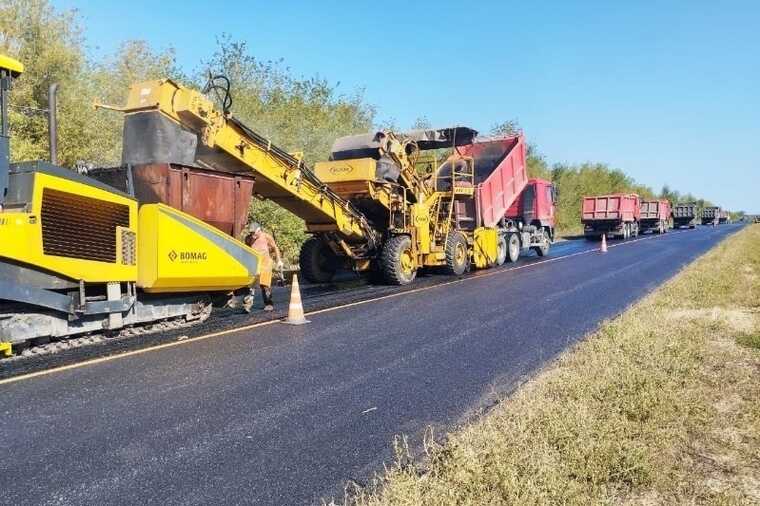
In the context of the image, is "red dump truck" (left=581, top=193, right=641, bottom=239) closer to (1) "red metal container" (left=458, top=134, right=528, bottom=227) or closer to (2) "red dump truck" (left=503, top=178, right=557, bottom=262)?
(2) "red dump truck" (left=503, top=178, right=557, bottom=262)

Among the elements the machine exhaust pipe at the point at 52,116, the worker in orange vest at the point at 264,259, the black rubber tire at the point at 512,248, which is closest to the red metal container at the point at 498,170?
the black rubber tire at the point at 512,248

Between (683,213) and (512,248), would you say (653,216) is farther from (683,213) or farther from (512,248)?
(512,248)

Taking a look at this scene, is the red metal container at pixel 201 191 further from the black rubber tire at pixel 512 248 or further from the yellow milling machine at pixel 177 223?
the black rubber tire at pixel 512 248

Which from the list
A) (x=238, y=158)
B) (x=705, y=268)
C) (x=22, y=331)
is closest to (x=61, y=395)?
(x=22, y=331)

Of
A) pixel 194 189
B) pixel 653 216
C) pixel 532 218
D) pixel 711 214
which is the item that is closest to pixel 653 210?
pixel 653 216

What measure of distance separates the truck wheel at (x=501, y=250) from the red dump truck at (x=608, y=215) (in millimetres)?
15782

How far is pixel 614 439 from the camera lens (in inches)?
139

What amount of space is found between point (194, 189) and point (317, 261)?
16.7ft

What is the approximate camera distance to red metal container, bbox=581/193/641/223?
102 ft

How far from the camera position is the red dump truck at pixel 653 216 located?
125 feet

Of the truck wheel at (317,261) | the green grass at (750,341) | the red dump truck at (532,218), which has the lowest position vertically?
the green grass at (750,341)

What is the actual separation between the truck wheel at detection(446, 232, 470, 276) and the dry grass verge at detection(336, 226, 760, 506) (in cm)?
761

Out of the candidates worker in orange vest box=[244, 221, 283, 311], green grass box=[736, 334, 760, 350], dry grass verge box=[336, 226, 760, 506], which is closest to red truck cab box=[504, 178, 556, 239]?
worker in orange vest box=[244, 221, 283, 311]

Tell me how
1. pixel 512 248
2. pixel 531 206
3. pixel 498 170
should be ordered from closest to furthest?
pixel 498 170 < pixel 512 248 < pixel 531 206
